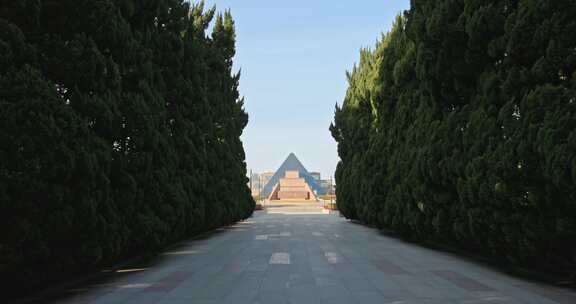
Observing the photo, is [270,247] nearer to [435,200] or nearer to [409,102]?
[435,200]

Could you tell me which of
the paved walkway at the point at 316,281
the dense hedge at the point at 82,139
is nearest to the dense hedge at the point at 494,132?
the paved walkway at the point at 316,281

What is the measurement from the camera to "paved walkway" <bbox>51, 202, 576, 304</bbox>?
730 centimetres

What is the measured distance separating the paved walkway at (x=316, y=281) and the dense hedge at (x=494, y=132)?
96cm

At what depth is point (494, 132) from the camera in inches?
373

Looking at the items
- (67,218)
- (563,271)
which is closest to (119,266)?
(67,218)

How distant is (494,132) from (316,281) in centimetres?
445

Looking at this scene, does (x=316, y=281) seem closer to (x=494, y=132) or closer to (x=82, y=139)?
(x=494, y=132)

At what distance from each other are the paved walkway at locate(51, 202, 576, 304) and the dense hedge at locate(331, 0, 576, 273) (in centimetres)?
96

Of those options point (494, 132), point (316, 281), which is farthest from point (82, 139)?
point (494, 132)

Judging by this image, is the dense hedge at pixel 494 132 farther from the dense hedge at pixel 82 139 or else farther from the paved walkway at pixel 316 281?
the dense hedge at pixel 82 139

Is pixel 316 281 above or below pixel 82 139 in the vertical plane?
below

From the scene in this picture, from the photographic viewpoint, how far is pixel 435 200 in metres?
12.5

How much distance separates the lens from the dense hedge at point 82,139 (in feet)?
21.9

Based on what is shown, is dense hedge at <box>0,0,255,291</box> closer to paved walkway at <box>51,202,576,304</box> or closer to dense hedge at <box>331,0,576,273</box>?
paved walkway at <box>51,202,576,304</box>
